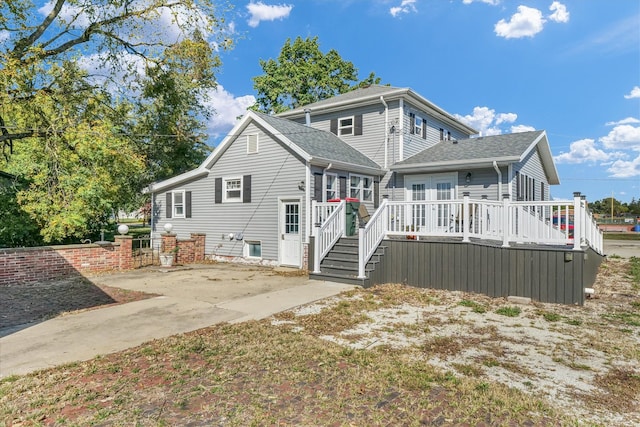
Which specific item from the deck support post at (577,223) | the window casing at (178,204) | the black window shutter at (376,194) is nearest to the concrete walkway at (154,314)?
the deck support post at (577,223)

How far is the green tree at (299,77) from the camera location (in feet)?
94.3

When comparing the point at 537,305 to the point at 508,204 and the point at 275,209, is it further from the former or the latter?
the point at 275,209

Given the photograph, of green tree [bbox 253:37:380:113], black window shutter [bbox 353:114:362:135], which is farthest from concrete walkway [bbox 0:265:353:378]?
green tree [bbox 253:37:380:113]

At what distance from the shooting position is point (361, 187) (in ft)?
46.3

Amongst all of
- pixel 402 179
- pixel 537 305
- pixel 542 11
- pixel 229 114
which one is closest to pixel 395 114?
pixel 402 179

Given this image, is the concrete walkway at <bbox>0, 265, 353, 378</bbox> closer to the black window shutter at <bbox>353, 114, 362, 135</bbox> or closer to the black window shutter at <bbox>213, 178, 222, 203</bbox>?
the black window shutter at <bbox>213, 178, 222, 203</bbox>

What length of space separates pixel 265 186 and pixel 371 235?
17.6 ft

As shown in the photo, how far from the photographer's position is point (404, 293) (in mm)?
8297

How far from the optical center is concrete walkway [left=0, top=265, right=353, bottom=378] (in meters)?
4.54

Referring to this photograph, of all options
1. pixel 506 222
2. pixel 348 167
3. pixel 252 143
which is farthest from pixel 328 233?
pixel 252 143

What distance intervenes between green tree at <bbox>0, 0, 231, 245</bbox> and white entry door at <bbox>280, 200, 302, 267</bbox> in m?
4.88

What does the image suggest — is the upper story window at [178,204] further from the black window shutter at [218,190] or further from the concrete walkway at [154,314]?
the concrete walkway at [154,314]

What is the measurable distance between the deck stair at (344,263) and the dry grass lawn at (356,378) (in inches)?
122

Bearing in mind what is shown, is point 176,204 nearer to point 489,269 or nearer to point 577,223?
point 489,269
